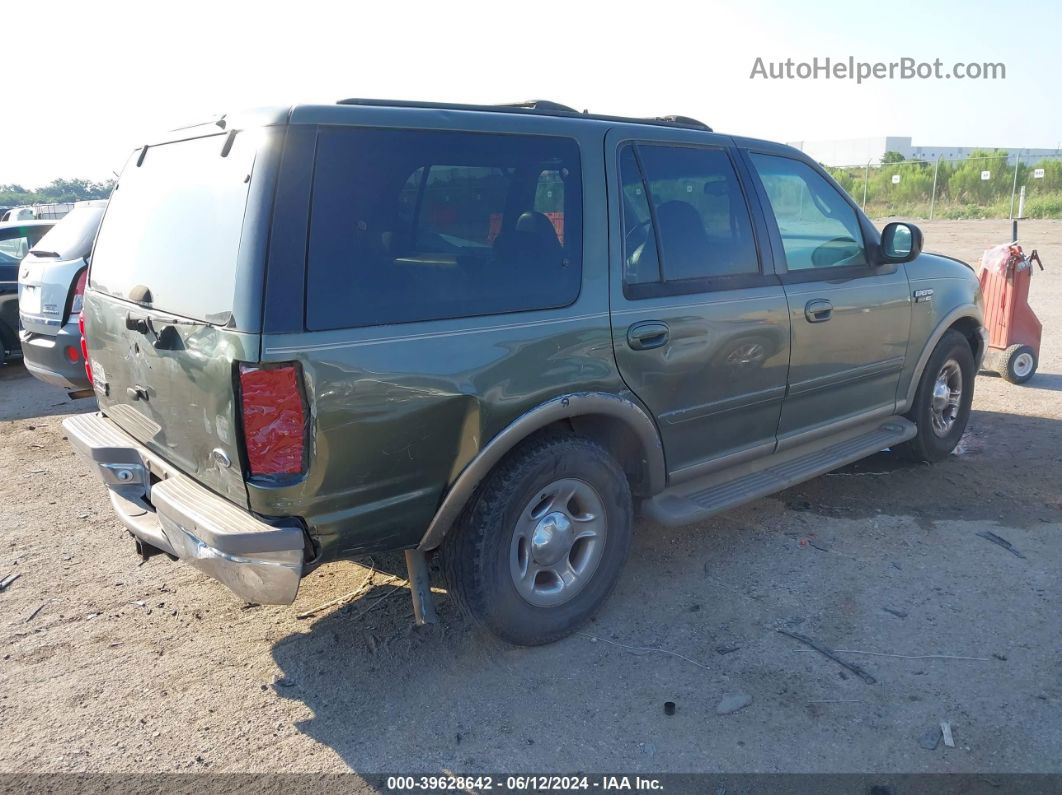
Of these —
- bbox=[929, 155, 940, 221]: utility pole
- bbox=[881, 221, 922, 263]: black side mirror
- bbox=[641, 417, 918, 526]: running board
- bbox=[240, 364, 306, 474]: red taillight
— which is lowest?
bbox=[641, 417, 918, 526]: running board

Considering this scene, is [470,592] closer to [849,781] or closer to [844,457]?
[849,781]

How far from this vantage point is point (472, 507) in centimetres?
315

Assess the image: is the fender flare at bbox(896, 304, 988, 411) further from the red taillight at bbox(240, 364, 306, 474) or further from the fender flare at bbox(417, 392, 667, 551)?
the red taillight at bbox(240, 364, 306, 474)

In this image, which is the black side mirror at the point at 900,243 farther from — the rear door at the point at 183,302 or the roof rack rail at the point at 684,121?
the rear door at the point at 183,302

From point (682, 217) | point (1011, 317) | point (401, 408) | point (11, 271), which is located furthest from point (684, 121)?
point (11, 271)

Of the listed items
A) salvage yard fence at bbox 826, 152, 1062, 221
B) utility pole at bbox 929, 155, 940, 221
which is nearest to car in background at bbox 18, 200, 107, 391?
salvage yard fence at bbox 826, 152, 1062, 221

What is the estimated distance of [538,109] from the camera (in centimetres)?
353

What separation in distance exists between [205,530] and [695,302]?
2219 mm

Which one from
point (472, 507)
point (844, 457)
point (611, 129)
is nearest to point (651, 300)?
point (611, 129)

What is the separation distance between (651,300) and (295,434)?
1643 mm

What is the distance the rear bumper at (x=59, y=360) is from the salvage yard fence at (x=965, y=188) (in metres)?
29.4

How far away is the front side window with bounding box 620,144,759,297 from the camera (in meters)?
3.58

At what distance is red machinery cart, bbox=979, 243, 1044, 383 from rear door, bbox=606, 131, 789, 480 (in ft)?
14.2

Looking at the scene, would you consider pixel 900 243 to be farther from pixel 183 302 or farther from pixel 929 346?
pixel 183 302
